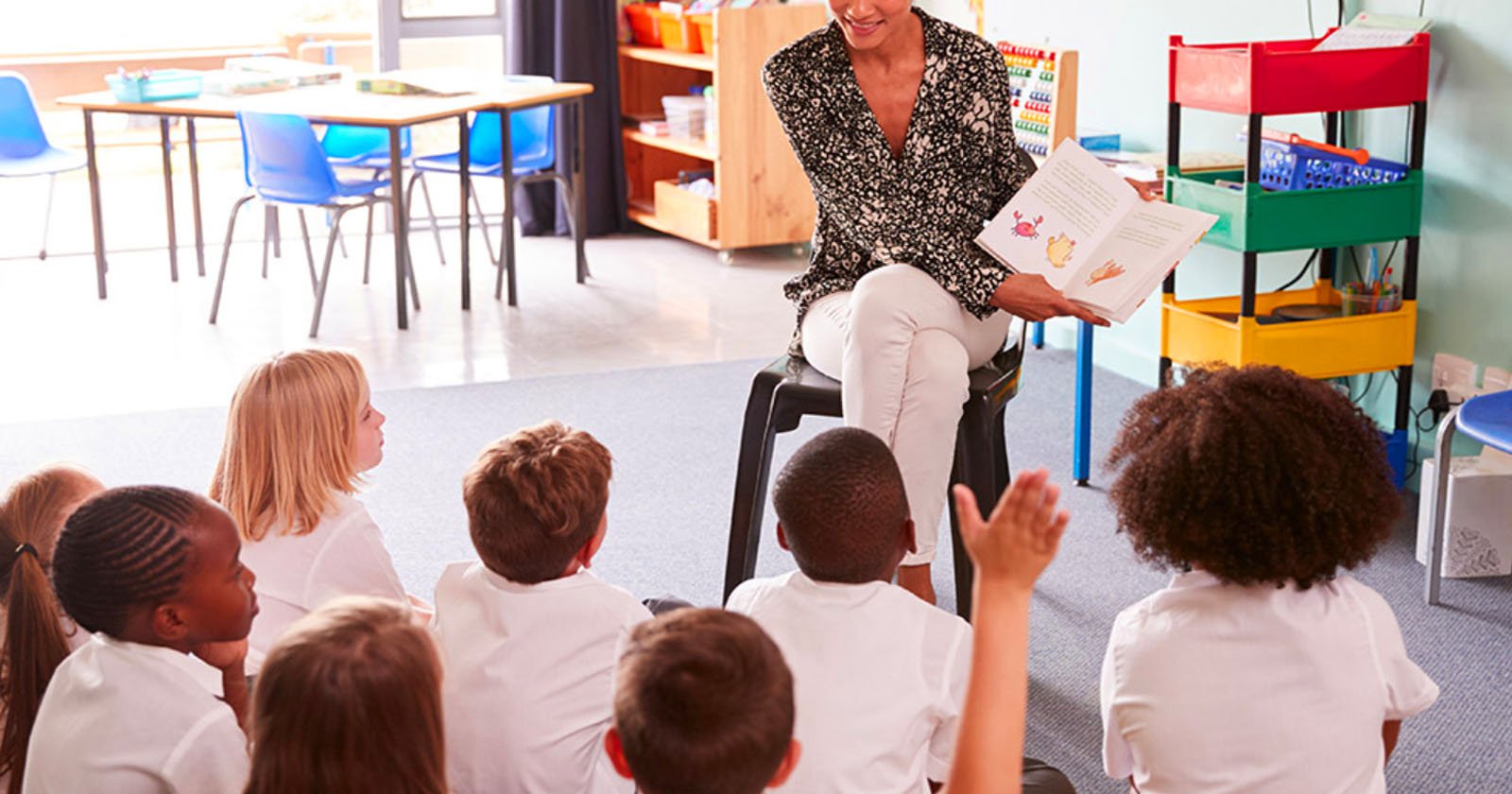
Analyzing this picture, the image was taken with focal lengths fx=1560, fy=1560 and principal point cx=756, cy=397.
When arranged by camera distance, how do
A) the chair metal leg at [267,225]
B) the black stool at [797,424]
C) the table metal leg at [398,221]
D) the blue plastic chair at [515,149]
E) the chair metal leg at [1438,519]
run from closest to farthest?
1. the black stool at [797,424]
2. the chair metal leg at [1438,519]
3. the table metal leg at [398,221]
4. the blue plastic chair at [515,149]
5. the chair metal leg at [267,225]

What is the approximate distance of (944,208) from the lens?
2572 millimetres

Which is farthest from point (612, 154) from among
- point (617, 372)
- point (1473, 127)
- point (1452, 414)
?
point (1452, 414)

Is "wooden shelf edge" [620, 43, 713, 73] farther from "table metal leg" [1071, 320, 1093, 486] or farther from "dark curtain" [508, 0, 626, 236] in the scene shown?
"table metal leg" [1071, 320, 1093, 486]

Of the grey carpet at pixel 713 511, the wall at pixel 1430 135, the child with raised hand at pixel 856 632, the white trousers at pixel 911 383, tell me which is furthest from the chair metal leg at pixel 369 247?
the child with raised hand at pixel 856 632

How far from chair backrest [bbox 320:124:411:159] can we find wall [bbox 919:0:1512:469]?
102 inches

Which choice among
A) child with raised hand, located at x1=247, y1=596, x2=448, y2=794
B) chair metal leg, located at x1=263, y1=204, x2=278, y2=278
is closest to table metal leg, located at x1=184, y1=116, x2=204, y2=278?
chair metal leg, located at x1=263, y1=204, x2=278, y2=278

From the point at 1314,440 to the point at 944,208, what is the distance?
3.98ft

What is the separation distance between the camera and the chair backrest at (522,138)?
5.47 m

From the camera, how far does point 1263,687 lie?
4.54ft

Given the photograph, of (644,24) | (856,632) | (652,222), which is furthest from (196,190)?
(856,632)

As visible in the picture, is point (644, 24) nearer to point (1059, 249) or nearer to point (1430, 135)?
point (1430, 135)

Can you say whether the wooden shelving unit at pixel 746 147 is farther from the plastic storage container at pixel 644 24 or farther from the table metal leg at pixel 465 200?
the table metal leg at pixel 465 200

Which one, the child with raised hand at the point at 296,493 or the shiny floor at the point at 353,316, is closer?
the child with raised hand at the point at 296,493

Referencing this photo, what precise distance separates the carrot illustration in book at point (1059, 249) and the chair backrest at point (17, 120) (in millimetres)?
4253
